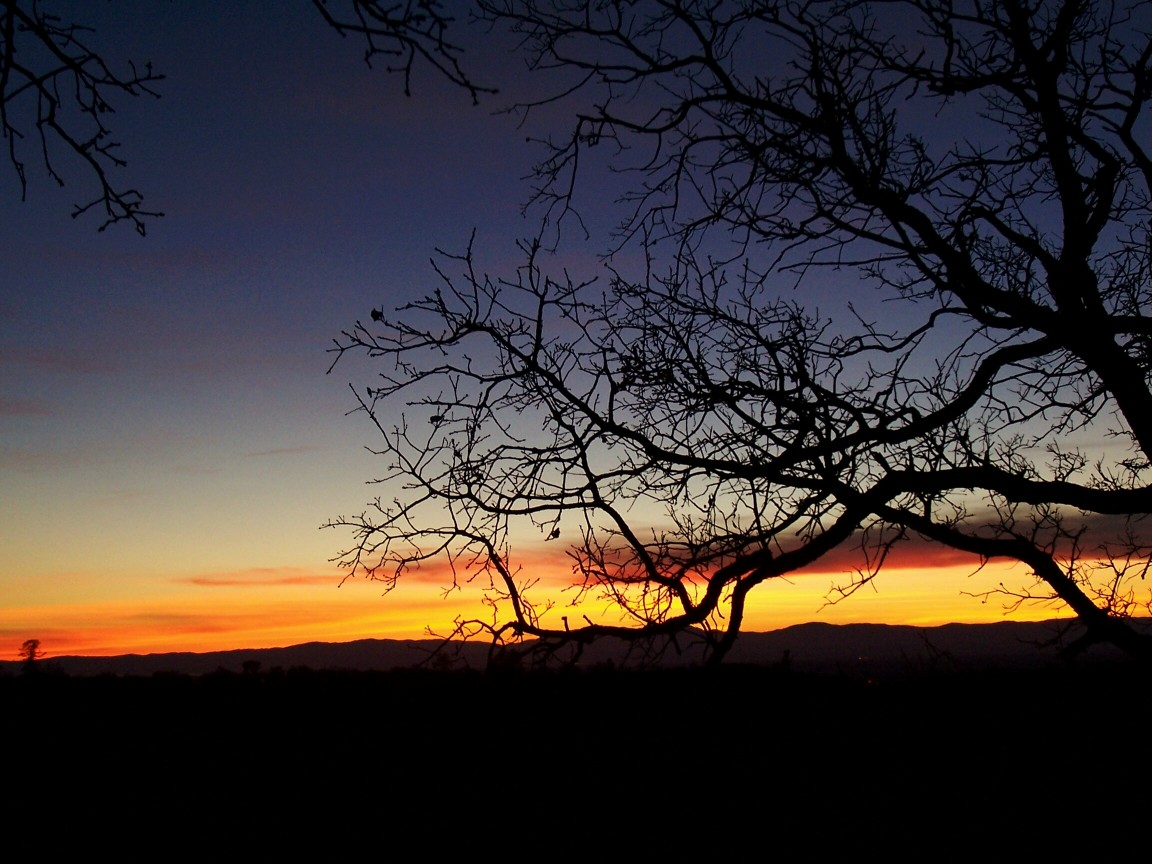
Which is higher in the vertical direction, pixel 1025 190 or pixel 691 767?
pixel 1025 190

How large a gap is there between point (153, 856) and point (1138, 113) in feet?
26.2

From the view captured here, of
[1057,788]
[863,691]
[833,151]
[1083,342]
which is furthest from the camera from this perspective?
[833,151]

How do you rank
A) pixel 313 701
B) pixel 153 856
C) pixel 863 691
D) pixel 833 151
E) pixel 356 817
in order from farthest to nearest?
pixel 833 151 < pixel 863 691 < pixel 313 701 < pixel 356 817 < pixel 153 856

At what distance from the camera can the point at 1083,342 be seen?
6.66 m

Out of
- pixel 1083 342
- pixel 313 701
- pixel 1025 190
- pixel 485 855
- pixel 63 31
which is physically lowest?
pixel 485 855

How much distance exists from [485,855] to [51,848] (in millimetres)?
1700

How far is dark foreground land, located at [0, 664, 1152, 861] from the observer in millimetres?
3758

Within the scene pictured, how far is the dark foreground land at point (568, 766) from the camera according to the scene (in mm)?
3758

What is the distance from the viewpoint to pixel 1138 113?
22.8ft

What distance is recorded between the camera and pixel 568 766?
4.51m

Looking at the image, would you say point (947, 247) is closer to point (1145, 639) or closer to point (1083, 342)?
point (1083, 342)

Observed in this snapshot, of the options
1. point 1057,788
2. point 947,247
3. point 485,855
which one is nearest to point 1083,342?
point 947,247

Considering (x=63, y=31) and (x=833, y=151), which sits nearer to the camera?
(x=63, y=31)

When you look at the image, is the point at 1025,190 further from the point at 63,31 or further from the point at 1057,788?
the point at 63,31
